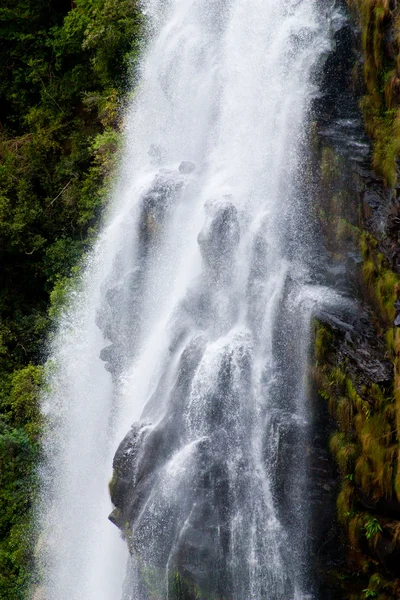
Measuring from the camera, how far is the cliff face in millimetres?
8438

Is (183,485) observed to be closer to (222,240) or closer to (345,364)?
(345,364)

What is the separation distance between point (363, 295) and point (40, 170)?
11.9 meters

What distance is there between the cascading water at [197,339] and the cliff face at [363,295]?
51 cm

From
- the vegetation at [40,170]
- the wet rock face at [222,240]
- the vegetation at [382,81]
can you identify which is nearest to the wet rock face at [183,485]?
the wet rock face at [222,240]

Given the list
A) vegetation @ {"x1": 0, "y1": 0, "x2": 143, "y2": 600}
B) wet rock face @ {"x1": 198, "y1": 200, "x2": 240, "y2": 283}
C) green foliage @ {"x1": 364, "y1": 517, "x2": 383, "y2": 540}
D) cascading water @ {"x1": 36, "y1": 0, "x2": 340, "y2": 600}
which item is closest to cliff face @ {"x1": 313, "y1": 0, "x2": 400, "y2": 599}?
green foliage @ {"x1": 364, "y1": 517, "x2": 383, "y2": 540}

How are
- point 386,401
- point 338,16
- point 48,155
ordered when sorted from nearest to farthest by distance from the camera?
point 386,401 < point 338,16 < point 48,155

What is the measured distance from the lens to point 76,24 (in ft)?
57.8

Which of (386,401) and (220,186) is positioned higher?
(220,186)

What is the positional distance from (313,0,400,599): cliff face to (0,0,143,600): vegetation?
7.15 metres

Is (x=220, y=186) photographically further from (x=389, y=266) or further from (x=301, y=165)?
(x=389, y=266)

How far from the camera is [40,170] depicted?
18484 millimetres

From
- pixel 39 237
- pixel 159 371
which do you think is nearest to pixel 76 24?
pixel 39 237

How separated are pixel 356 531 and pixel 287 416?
180 centimetres

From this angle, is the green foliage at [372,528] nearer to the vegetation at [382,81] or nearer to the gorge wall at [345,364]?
the gorge wall at [345,364]
